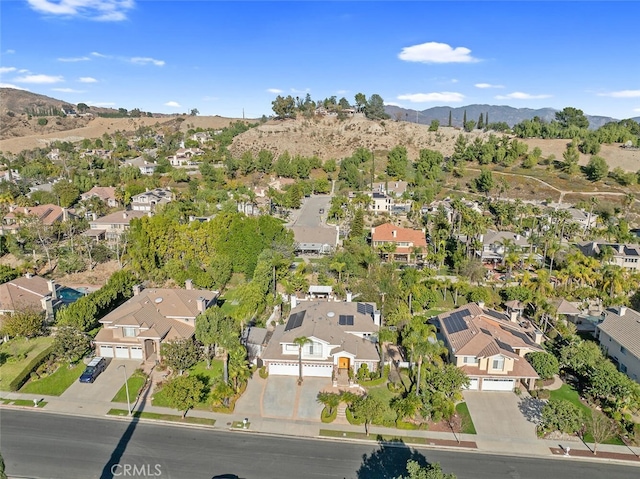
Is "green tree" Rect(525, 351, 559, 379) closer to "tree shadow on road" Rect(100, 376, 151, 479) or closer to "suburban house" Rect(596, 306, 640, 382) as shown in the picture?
"suburban house" Rect(596, 306, 640, 382)

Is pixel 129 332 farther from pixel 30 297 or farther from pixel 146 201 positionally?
pixel 146 201

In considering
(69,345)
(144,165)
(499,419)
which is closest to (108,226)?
(69,345)

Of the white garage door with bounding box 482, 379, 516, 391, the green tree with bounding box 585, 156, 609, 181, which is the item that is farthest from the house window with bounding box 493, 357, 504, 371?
the green tree with bounding box 585, 156, 609, 181

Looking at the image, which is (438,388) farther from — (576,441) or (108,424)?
(108,424)

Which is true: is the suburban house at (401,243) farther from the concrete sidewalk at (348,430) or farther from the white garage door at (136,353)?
the white garage door at (136,353)

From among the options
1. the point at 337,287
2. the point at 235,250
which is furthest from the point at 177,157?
the point at 337,287

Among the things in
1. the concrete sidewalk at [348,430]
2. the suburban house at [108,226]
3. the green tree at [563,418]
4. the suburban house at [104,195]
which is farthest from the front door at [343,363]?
the suburban house at [104,195]
